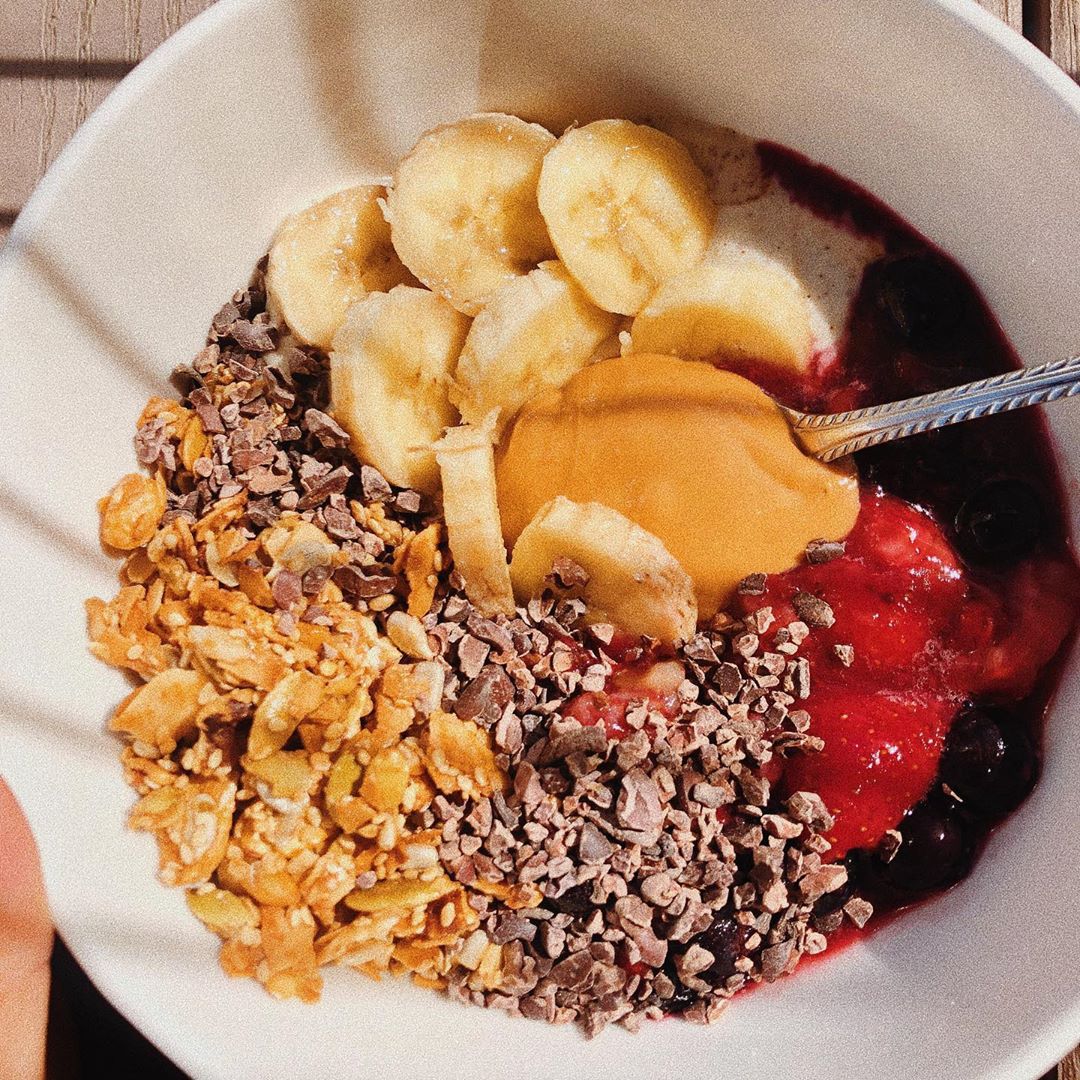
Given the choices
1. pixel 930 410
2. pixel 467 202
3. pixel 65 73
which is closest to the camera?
pixel 930 410

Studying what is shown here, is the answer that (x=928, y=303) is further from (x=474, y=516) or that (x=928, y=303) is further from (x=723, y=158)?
(x=474, y=516)

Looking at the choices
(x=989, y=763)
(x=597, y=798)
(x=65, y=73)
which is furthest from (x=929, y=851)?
(x=65, y=73)

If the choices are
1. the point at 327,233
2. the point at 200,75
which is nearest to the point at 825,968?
the point at 327,233

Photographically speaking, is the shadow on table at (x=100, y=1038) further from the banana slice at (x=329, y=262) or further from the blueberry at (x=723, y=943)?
the banana slice at (x=329, y=262)

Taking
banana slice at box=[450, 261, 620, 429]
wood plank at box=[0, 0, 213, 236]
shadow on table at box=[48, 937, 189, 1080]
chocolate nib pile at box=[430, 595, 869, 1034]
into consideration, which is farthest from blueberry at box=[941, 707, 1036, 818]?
wood plank at box=[0, 0, 213, 236]

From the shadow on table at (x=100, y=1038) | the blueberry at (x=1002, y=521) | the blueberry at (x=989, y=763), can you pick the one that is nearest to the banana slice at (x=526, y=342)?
the blueberry at (x=1002, y=521)

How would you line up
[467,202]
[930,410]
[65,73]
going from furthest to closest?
[65,73] → [467,202] → [930,410]

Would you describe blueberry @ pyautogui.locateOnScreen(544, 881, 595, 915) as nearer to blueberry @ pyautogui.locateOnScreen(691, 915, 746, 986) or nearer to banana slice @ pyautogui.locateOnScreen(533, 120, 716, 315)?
blueberry @ pyautogui.locateOnScreen(691, 915, 746, 986)
